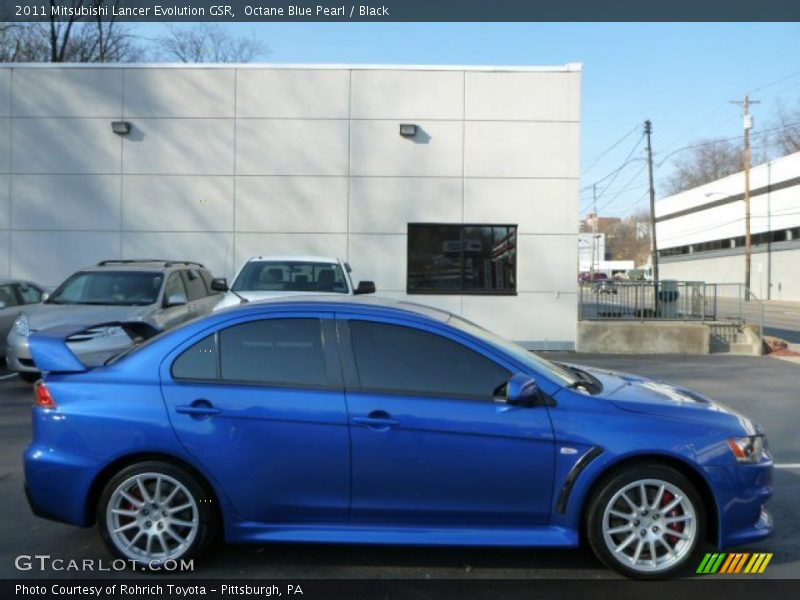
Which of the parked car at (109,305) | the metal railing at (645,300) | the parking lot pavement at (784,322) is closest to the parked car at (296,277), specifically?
the parked car at (109,305)

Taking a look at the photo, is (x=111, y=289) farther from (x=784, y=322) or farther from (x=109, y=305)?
(x=784, y=322)

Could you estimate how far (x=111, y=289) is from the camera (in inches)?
414

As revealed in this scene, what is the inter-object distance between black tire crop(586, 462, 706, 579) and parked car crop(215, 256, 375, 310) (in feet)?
21.7

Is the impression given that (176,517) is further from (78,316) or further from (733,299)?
(733,299)

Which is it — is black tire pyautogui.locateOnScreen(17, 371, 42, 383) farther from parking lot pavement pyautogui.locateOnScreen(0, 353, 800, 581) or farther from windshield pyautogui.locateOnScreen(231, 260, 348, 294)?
parking lot pavement pyautogui.locateOnScreen(0, 353, 800, 581)

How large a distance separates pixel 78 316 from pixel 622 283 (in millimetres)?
10866

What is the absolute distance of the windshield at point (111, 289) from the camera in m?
10.3

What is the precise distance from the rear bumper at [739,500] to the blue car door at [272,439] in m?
2.06

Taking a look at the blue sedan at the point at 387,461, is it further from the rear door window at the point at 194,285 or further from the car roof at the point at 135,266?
the rear door window at the point at 194,285

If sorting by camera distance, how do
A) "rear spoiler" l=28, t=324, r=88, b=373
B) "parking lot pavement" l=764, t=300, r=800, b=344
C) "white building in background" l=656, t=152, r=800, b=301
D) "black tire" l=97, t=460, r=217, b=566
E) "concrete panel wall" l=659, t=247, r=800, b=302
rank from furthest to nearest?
"white building in background" l=656, t=152, r=800, b=301 < "concrete panel wall" l=659, t=247, r=800, b=302 < "parking lot pavement" l=764, t=300, r=800, b=344 < "rear spoiler" l=28, t=324, r=88, b=373 < "black tire" l=97, t=460, r=217, b=566

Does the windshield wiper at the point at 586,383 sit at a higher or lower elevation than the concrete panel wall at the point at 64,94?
lower

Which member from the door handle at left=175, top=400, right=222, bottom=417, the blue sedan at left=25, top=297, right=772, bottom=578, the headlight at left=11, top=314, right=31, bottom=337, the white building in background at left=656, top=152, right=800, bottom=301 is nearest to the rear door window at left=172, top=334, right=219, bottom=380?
the blue sedan at left=25, top=297, right=772, bottom=578
